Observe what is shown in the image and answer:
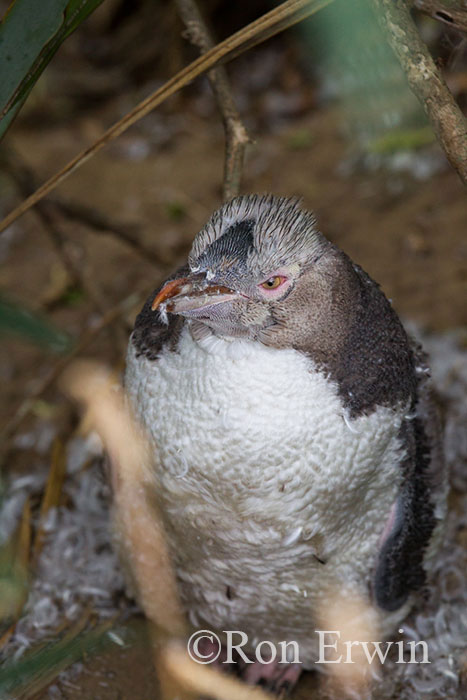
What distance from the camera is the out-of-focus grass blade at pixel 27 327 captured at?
1.25 m

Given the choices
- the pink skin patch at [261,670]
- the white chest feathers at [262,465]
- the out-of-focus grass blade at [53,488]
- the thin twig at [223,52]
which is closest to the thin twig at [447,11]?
the thin twig at [223,52]

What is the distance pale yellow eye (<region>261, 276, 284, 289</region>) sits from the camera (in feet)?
5.69

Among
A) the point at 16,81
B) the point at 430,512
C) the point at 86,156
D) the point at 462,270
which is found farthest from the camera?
the point at 462,270

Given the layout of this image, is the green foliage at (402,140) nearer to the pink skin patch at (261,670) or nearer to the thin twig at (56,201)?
the thin twig at (56,201)

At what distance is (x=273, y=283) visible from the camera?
174cm

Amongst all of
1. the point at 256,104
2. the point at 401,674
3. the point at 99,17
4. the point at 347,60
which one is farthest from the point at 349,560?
the point at 99,17

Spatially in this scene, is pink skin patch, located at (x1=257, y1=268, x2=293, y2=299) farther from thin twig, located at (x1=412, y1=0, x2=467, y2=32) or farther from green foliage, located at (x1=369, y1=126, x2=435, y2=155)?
green foliage, located at (x1=369, y1=126, x2=435, y2=155)

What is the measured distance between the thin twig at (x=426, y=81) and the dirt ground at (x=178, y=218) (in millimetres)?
1592

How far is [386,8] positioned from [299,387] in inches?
30.9

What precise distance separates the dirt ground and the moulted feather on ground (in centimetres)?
26

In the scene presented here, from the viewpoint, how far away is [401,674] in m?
2.28

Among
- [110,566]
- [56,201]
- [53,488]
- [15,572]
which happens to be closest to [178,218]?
[56,201]

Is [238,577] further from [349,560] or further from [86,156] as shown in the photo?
[86,156]

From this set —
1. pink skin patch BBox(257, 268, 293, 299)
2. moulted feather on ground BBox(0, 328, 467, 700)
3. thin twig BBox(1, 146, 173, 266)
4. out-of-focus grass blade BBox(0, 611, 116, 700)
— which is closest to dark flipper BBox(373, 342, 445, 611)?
moulted feather on ground BBox(0, 328, 467, 700)
